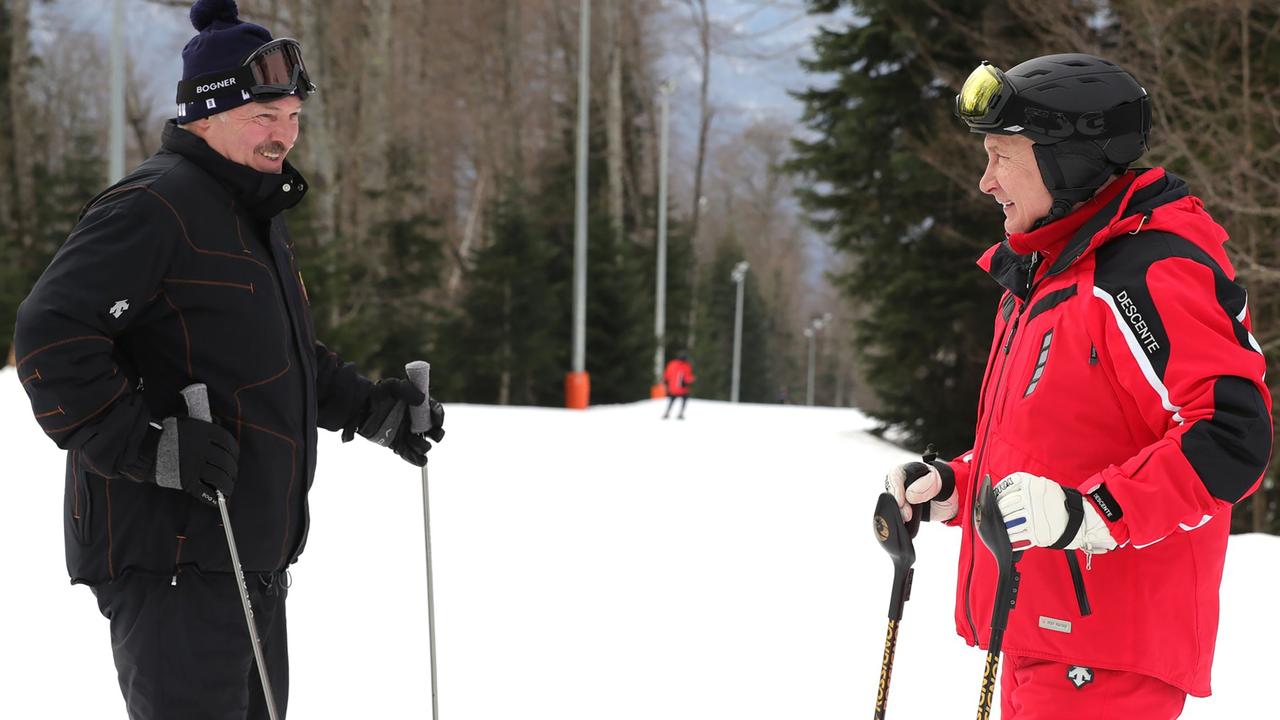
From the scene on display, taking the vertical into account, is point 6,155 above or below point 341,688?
above

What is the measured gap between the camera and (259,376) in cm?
259

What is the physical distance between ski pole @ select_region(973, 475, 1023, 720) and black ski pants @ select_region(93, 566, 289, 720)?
1.62m

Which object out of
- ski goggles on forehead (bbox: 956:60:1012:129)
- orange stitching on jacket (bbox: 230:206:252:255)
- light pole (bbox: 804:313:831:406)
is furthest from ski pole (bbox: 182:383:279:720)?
light pole (bbox: 804:313:831:406)

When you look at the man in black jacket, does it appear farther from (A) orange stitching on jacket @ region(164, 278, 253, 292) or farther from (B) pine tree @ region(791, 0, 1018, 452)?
(B) pine tree @ region(791, 0, 1018, 452)

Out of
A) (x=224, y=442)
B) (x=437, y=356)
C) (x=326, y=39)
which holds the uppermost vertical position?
(x=326, y=39)

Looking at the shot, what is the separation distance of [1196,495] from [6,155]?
28752 millimetres

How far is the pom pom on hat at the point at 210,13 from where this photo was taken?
2.76 m

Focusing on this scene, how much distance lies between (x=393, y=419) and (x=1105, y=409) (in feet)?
6.68

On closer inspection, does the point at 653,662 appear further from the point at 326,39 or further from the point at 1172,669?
the point at 326,39

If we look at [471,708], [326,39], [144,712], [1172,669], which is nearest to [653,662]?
[471,708]

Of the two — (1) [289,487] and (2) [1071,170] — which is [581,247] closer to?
(1) [289,487]

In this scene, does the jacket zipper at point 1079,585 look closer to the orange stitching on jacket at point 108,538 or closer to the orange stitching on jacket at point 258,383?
the orange stitching on jacket at point 258,383

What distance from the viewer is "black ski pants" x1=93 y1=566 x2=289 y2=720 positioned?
2.39 metres

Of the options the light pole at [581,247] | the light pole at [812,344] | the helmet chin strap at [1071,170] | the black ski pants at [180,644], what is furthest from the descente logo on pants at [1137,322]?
the light pole at [812,344]
